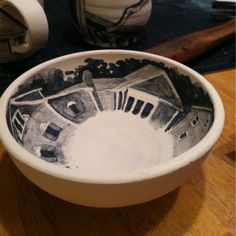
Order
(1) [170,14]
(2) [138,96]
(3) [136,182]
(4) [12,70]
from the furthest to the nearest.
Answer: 1. (1) [170,14]
2. (4) [12,70]
3. (2) [138,96]
4. (3) [136,182]

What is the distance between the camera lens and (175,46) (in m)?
0.60

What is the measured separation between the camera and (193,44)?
2.03 feet

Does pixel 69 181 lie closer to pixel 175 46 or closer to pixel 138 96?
pixel 138 96

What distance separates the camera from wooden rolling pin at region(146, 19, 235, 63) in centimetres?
59

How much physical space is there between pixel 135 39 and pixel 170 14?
190 mm

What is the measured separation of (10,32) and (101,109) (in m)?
0.20

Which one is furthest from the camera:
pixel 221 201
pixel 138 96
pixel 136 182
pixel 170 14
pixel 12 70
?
pixel 170 14

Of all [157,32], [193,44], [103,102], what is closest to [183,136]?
[103,102]

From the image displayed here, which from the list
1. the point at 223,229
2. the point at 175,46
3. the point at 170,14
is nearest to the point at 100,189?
the point at 223,229

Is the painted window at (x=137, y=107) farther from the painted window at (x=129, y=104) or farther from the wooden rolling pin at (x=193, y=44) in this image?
the wooden rolling pin at (x=193, y=44)

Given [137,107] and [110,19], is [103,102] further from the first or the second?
[110,19]

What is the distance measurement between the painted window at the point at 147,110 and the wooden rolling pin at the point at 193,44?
139 millimetres

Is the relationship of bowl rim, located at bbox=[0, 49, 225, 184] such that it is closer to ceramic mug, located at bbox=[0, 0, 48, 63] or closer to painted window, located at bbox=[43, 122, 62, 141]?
painted window, located at bbox=[43, 122, 62, 141]

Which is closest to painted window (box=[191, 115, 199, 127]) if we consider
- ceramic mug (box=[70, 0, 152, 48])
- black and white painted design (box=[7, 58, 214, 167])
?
black and white painted design (box=[7, 58, 214, 167])
